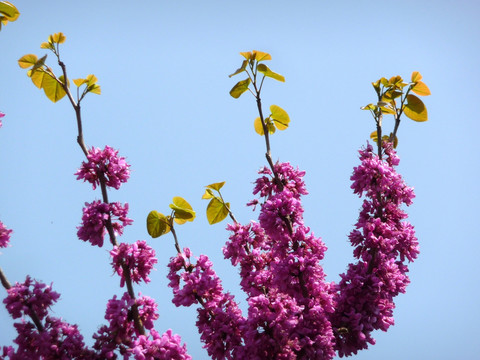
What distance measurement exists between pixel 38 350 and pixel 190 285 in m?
1.25

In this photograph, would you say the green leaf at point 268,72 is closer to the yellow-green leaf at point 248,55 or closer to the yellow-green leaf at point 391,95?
the yellow-green leaf at point 248,55

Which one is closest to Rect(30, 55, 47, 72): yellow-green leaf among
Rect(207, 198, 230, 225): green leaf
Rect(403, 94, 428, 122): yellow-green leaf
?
Rect(207, 198, 230, 225): green leaf

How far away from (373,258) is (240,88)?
2034mm

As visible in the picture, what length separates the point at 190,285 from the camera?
3.95 metres

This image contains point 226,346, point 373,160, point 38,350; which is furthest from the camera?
point 373,160

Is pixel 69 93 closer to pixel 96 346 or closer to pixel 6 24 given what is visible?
pixel 6 24

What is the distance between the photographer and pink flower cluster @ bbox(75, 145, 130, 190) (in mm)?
3725

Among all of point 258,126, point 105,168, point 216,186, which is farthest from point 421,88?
point 105,168

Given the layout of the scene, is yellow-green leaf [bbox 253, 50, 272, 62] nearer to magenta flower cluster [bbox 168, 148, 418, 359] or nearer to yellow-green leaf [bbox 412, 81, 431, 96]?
magenta flower cluster [bbox 168, 148, 418, 359]

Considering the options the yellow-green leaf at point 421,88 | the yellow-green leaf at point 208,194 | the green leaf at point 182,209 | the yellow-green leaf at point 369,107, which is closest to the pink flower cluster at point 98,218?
the green leaf at point 182,209

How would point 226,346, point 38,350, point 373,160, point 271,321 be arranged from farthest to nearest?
point 373,160
point 226,346
point 271,321
point 38,350

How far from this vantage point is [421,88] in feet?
14.9

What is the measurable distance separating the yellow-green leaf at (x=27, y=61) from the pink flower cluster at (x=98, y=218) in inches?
56.1

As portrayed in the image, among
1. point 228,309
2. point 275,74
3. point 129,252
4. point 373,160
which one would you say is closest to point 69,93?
point 129,252
